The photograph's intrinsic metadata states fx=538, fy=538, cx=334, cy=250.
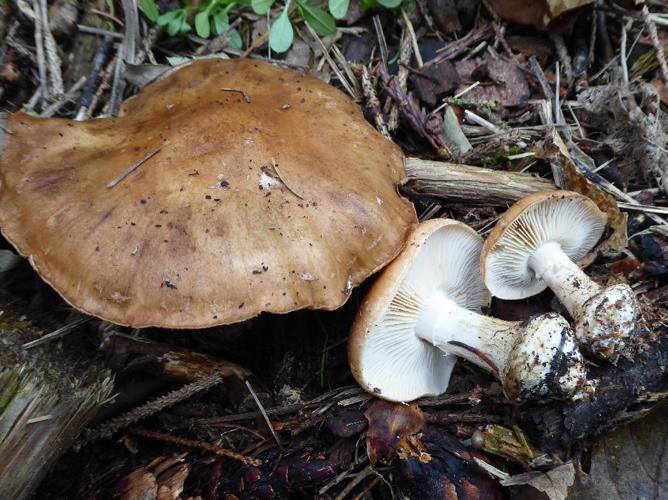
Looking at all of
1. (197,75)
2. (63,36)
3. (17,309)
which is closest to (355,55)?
(197,75)

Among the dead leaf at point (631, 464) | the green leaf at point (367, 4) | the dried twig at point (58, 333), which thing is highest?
the green leaf at point (367, 4)

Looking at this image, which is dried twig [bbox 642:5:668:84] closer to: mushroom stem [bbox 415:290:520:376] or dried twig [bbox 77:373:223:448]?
mushroom stem [bbox 415:290:520:376]

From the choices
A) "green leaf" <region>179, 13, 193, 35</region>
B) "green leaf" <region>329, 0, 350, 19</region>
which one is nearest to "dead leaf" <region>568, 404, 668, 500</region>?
"green leaf" <region>329, 0, 350, 19</region>

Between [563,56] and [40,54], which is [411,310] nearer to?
[563,56]

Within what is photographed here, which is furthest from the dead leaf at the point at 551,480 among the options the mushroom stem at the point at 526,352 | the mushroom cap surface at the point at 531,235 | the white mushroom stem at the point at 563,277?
the mushroom cap surface at the point at 531,235

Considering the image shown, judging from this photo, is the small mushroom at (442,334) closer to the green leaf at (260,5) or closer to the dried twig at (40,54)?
the green leaf at (260,5)

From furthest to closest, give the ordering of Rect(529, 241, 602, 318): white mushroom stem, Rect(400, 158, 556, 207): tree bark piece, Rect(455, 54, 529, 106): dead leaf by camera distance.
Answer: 1. Rect(455, 54, 529, 106): dead leaf
2. Rect(400, 158, 556, 207): tree bark piece
3. Rect(529, 241, 602, 318): white mushroom stem

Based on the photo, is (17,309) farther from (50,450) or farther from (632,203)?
(632,203)
